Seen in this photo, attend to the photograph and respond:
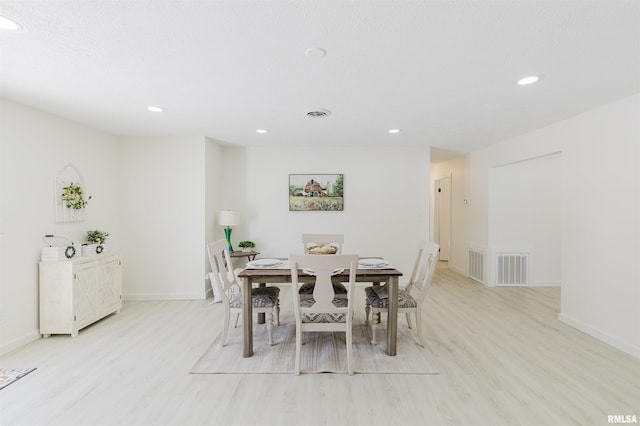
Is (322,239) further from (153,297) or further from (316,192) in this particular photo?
(153,297)

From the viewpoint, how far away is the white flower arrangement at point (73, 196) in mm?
3548

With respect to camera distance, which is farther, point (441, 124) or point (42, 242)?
point (441, 124)

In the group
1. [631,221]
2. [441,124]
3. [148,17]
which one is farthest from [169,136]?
[631,221]

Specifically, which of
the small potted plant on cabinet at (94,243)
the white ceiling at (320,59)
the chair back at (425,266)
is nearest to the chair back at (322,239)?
the chair back at (425,266)

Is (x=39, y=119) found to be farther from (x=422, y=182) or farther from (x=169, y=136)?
(x=422, y=182)

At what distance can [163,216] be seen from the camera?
15.2 ft

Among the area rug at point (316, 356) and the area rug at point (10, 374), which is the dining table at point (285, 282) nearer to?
the area rug at point (316, 356)

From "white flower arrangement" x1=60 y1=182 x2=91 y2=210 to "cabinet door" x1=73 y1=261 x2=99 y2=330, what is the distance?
725 mm

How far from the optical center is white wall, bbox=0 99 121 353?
293 centimetres

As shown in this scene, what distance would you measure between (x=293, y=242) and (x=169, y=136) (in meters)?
2.59

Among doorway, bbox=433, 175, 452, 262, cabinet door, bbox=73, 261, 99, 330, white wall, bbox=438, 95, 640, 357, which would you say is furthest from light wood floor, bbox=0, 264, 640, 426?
doorway, bbox=433, 175, 452, 262

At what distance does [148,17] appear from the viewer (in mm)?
1680

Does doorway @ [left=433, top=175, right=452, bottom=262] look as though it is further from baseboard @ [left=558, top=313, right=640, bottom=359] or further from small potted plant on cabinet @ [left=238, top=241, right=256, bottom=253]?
small potted plant on cabinet @ [left=238, top=241, right=256, bottom=253]

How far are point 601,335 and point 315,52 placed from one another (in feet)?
13.0
